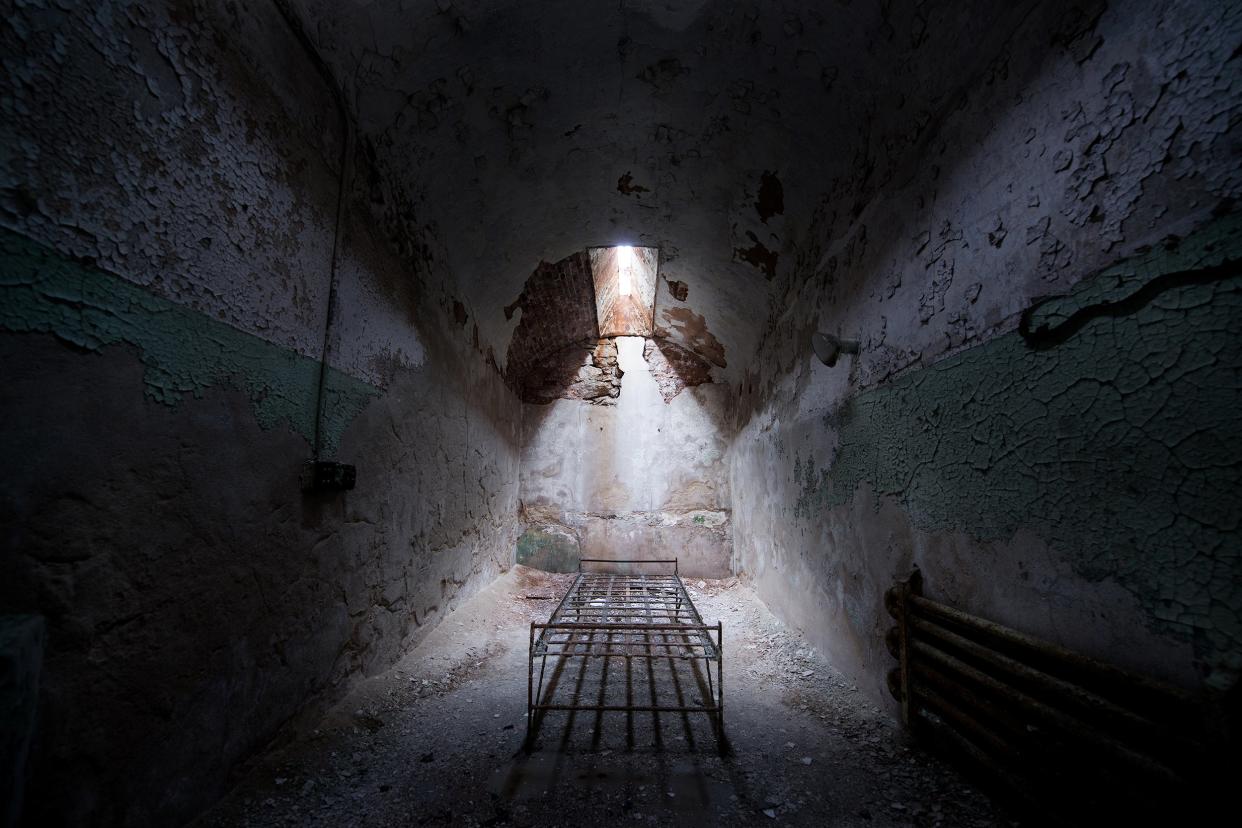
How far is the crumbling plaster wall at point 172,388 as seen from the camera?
1.04 m

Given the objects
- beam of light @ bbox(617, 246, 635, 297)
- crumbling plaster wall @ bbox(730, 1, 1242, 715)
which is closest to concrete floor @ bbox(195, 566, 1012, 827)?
crumbling plaster wall @ bbox(730, 1, 1242, 715)

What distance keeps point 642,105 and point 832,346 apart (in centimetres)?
178

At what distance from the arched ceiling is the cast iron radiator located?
1.97m

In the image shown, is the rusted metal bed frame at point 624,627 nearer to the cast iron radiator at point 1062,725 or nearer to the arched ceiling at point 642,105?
the cast iron radiator at point 1062,725

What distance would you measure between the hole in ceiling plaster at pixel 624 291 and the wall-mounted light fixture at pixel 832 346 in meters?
2.86

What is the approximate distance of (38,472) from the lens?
1.04 m

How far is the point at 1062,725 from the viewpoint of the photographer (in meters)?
1.27

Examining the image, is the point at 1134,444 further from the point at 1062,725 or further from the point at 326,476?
the point at 326,476

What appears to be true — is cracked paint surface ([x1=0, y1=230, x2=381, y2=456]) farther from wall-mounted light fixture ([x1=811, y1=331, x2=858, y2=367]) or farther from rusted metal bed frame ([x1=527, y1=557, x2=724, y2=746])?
wall-mounted light fixture ([x1=811, y1=331, x2=858, y2=367])

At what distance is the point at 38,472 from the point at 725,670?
3.14 m

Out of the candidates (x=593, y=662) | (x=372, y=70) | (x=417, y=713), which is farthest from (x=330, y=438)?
(x=593, y=662)

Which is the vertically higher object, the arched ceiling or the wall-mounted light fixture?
the arched ceiling

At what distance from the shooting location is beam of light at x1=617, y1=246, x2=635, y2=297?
6.04 m

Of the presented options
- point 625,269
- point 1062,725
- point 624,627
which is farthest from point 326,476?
point 625,269
